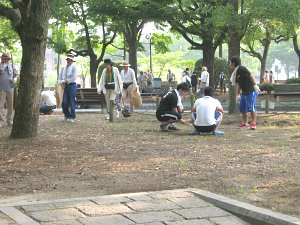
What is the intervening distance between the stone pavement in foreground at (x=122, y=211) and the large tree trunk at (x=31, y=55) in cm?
433

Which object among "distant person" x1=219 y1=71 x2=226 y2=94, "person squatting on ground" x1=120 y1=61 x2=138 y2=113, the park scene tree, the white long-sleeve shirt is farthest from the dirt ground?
"distant person" x1=219 y1=71 x2=226 y2=94

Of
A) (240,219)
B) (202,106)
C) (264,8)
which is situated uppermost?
(264,8)

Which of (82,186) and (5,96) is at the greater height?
(5,96)

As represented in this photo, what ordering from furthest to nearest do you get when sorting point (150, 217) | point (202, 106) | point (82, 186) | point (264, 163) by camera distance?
point (202, 106)
point (264, 163)
point (82, 186)
point (150, 217)

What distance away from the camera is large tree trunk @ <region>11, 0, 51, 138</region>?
30.2 feet

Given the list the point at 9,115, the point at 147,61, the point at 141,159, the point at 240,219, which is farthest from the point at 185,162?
the point at 147,61

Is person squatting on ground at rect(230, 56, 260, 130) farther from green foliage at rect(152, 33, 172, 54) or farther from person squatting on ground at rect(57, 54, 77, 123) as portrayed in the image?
green foliage at rect(152, 33, 172, 54)

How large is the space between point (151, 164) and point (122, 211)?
8.13 feet

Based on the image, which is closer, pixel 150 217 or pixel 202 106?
pixel 150 217

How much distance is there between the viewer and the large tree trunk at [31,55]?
30.2ft

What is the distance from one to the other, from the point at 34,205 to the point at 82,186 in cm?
107

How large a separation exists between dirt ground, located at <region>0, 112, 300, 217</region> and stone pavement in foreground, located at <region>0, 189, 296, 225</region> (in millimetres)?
448

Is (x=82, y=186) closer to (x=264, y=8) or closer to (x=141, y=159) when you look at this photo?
(x=141, y=159)

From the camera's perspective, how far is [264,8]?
14648 millimetres
